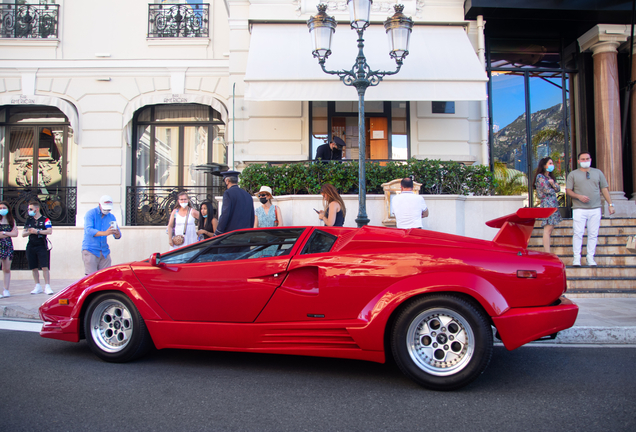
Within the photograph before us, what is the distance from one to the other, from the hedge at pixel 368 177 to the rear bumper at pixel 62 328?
203 inches

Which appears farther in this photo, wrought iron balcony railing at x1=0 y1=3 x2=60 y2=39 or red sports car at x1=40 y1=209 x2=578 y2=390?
wrought iron balcony railing at x1=0 y1=3 x2=60 y2=39

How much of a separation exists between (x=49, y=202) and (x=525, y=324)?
39.3 ft

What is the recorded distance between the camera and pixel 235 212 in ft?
22.0

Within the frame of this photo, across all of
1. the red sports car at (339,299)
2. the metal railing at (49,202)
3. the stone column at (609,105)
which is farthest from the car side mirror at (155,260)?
the stone column at (609,105)

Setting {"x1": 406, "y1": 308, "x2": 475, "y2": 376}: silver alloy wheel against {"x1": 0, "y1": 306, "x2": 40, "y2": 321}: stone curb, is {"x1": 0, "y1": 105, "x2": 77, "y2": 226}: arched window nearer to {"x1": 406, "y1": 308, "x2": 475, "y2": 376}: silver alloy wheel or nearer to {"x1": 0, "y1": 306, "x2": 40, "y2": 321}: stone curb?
{"x1": 0, "y1": 306, "x2": 40, "y2": 321}: stone curb

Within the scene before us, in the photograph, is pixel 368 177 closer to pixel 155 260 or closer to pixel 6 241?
pixel 155 260

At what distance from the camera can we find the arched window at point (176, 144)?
12312 millimetres

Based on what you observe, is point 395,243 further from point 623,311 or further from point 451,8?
point 451,8

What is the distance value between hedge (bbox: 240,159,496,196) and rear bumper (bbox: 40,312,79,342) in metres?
5.15

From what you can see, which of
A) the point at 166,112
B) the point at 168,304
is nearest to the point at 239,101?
the point at 166,112

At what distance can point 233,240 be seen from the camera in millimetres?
4164

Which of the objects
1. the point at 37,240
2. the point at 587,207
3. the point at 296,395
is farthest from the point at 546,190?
the point at 37,240

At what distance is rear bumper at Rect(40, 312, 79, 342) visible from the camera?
4145mm

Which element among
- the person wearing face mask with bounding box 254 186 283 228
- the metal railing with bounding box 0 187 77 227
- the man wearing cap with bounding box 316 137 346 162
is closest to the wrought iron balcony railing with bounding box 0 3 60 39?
the metal railing with bounding box 0 187 77 227
